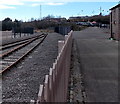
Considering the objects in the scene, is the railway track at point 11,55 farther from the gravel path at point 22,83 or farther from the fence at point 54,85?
the fence at point 54,85

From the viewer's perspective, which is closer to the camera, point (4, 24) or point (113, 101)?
point (113, 101)

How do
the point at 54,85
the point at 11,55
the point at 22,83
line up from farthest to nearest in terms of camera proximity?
the point at 11,55, the point at 22,83, the point at 54,85

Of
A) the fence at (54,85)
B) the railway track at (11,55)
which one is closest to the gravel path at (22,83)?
the railway track at (11,55)

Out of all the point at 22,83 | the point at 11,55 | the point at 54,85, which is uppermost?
the point at 54,85

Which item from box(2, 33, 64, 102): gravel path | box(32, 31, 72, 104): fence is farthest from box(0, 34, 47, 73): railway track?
box(32, 31, 72, 104): fence

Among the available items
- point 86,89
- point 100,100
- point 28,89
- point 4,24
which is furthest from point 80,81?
point 4,24

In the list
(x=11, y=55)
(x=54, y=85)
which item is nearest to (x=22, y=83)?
(x=54, y=85)

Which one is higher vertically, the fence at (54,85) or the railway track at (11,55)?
the fence at (54,85)

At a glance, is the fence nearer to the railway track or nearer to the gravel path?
the gravel path

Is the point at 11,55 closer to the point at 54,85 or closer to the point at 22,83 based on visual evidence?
the point at 22,83

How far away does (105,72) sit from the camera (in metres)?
12.0

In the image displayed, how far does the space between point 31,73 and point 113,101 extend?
5.93m

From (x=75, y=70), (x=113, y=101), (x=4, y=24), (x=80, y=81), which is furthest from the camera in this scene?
(x=4, y=24)

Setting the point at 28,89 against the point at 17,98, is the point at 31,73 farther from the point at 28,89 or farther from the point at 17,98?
the point at 17,98
